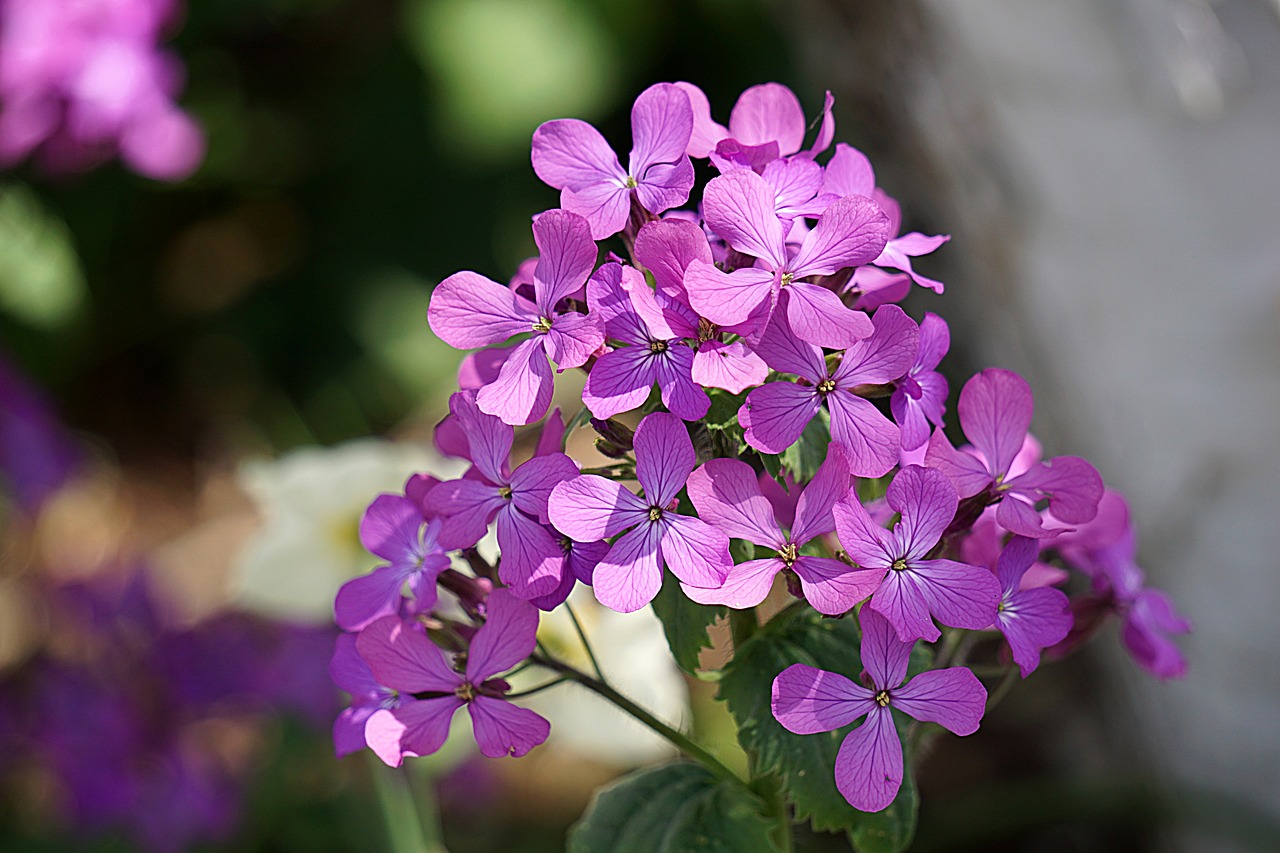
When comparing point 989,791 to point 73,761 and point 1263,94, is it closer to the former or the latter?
point 1263,94

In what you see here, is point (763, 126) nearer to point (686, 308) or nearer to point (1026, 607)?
point (686, 308)

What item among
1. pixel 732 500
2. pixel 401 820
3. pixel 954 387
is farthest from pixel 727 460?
pixel 954 387

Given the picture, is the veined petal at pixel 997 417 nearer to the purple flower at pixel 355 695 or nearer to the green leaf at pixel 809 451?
the green leaf at pixel 809 451

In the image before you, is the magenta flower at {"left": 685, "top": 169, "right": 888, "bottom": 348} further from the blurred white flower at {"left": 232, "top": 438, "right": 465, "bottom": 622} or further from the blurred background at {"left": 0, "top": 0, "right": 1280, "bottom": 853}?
the blurred white flower at {"left": 232, "top": 438, "right": 465, "bottom": 622}

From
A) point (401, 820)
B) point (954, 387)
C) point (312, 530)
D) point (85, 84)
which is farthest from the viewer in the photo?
point (954, 387)

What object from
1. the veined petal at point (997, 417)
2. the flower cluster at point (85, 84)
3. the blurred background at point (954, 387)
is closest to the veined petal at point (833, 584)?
the veined petal at point (997, 417)
